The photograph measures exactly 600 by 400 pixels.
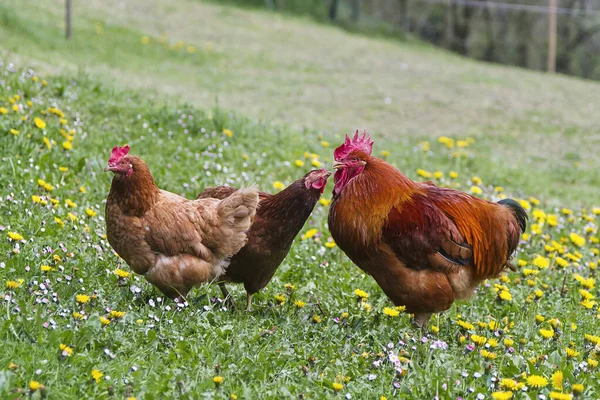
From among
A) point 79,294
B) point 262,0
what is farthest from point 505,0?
point 79,294

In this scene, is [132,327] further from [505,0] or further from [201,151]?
[505,0]

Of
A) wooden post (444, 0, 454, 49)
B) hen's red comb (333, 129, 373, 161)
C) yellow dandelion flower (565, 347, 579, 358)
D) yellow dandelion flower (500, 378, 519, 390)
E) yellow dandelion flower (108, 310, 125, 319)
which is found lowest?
yellow dandelion flower (565, 347, 579, 358)

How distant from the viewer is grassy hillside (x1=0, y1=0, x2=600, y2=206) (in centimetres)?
1273

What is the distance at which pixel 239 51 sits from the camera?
1933 centimetres

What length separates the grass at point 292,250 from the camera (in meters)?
4.05

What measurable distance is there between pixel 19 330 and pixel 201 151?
5.00 m

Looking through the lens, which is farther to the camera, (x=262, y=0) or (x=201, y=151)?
(x=262, y=0)

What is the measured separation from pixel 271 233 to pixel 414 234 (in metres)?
1.04

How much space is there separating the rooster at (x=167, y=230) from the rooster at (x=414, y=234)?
0.73 meters

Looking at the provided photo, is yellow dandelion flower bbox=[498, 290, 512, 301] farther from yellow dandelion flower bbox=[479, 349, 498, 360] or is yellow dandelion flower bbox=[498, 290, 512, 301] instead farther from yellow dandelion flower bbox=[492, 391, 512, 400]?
yellow dandelion flower bbox=[492, 391, 512, 400]

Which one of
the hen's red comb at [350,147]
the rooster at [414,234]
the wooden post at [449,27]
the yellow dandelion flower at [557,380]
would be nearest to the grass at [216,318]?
the yellow dandelion flower at [557,380]

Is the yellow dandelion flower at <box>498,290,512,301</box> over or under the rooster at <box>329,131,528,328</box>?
under

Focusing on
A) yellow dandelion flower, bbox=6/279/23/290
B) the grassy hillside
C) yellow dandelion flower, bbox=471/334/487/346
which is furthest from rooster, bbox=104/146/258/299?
the grassy hillside

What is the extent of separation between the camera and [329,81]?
1750 centimetres
